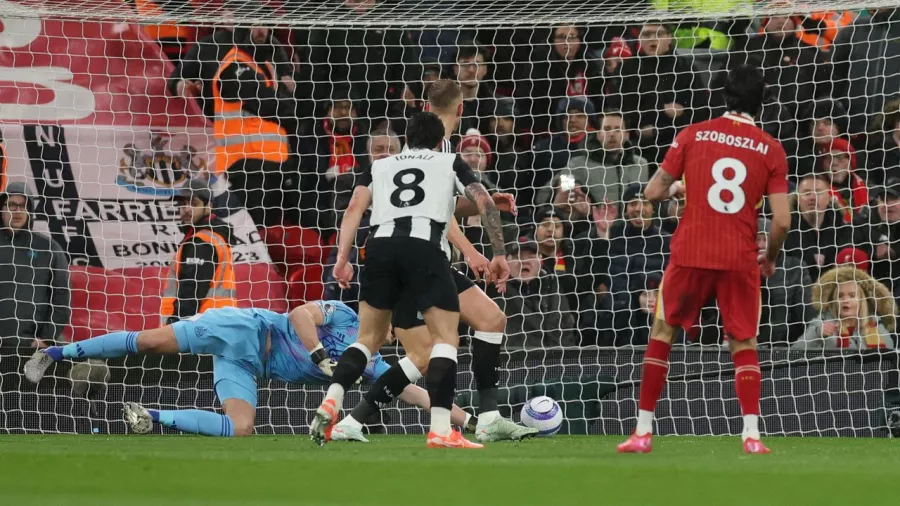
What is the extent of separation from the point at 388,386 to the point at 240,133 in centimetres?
450

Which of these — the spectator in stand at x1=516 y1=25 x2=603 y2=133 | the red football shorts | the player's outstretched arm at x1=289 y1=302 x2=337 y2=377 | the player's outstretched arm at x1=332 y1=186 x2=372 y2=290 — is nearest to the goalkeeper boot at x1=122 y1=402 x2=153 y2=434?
the player's outstretched arm at x1=289 y1=302 x2=337 y2=377

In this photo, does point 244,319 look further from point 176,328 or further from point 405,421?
point 405,421

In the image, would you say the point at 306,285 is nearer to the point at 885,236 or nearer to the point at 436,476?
the point at 885,236

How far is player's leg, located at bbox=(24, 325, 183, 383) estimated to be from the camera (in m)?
8.15

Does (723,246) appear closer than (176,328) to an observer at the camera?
Yes

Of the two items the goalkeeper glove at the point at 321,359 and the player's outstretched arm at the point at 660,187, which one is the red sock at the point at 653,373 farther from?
the goalkeeper glove at the point at 321,359


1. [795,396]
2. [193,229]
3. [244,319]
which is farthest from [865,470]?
[193,229]

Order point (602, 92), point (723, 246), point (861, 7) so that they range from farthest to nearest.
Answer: point (602, 92)
point (861, 7)
point (723, 246)

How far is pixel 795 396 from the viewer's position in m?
8.65

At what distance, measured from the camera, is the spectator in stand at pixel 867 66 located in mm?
10672

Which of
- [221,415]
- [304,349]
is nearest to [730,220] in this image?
[304,349]

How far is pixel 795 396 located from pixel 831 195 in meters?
2.01

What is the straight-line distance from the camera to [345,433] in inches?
286

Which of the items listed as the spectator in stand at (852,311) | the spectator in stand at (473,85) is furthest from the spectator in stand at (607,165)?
the spectator in stand at (852,311)
